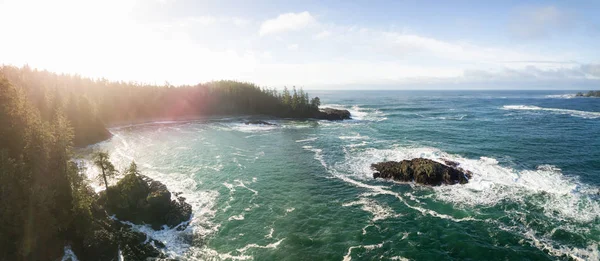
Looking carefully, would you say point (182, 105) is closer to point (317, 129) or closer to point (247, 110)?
point (247, 110)

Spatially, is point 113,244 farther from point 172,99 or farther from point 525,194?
point 172,99

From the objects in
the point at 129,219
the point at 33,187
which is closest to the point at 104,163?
the point at 129,219

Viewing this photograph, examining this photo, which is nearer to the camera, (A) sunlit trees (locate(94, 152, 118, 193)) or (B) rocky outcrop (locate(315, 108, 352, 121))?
(A) sunlit trees (locate(94, 152, 118, 193))

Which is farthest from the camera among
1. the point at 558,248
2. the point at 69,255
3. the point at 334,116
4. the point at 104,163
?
the point at 334,116

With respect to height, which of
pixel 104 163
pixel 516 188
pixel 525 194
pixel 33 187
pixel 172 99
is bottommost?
pixel 525 194

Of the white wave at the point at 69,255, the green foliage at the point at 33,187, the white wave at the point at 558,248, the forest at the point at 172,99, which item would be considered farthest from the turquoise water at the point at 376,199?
the forest at the point at 172,99

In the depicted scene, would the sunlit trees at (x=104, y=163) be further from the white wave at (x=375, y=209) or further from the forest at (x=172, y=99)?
the forest at (x=172, y=99)

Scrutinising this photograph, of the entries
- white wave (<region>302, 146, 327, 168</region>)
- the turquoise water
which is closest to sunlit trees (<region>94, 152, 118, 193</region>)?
the turquoise water

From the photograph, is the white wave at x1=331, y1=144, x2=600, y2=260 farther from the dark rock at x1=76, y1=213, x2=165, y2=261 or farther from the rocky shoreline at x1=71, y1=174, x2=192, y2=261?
the dark rock at x1=76, y1=213, x2=165, y2=261
